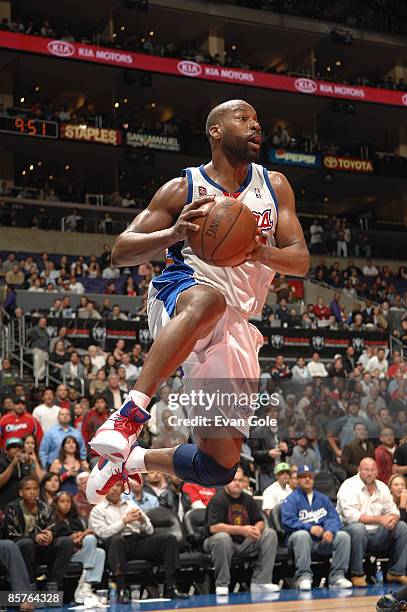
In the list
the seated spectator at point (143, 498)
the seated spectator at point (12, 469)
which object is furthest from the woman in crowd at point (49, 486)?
the seated spectator at point (143, 498)

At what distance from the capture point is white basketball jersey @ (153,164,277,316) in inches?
182

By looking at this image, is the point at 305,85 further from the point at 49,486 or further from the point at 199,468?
the point at 199,468

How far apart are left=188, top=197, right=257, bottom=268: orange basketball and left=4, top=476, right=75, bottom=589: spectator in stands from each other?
5425mm

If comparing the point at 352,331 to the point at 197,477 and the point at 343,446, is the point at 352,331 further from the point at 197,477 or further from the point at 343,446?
the point at 197,477

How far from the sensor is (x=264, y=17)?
31453 millimetres

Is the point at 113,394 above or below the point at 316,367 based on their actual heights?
below

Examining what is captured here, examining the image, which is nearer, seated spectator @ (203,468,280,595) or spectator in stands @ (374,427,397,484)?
seated spectator @ (203,468,280,595)

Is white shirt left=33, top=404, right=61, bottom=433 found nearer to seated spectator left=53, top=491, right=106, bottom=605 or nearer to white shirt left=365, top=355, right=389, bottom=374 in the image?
seated spectator left=53, top=491, right=106, bottom=605

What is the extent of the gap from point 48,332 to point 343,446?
21.7ft

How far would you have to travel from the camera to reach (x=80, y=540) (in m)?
9.12

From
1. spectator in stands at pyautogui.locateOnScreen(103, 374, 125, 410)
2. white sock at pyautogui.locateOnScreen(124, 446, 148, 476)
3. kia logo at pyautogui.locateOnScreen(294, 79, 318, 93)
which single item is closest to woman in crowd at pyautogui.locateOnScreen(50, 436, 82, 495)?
spectator in stands at pyautogui.locateOnScreen(103, 374, 125, 410)

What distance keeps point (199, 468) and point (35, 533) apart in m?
4.81

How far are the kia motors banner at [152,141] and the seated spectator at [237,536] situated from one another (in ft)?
65.1

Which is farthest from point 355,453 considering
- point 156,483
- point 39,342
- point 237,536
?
point 39,342
